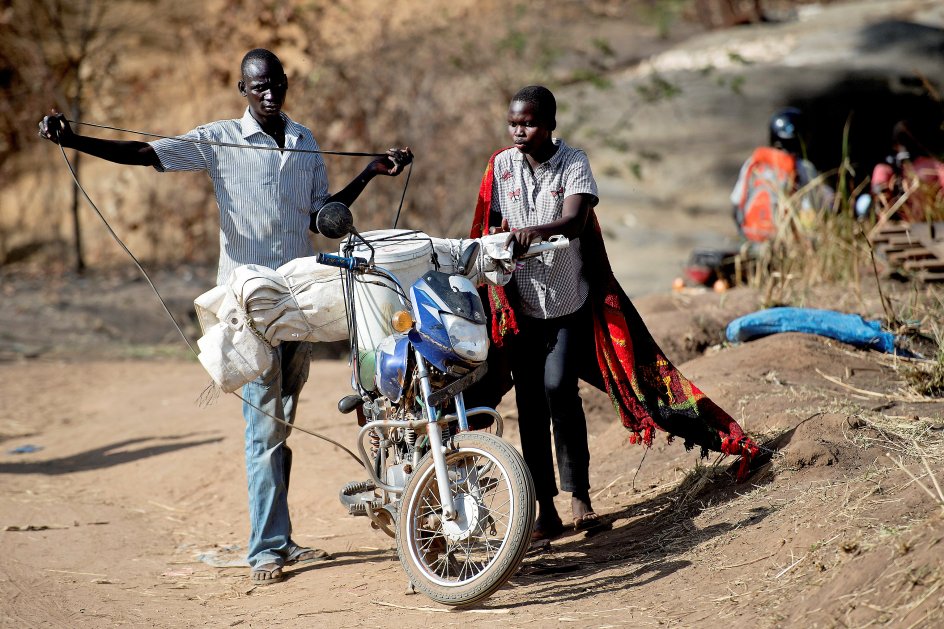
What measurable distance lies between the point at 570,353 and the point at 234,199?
1581mm

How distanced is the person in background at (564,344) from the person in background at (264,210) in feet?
1.77

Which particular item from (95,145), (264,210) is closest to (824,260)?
(264,210)

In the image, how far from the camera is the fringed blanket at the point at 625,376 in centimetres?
443

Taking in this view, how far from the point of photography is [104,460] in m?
6.80

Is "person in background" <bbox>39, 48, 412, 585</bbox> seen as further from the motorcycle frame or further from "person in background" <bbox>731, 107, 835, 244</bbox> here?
"person in background" <bbox>731, 107, 835, 244</bbox>

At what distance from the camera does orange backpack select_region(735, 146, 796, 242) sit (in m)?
8.42

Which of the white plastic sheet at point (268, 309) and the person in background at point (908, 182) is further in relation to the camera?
the person in background at point (908, 182)

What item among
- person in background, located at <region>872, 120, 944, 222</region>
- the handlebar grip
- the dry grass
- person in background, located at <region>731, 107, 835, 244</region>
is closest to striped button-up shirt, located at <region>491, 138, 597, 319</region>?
the handlebar grip

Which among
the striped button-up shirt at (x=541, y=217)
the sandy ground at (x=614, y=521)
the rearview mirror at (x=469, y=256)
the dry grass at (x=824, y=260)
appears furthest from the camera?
the dry grass at (x=824, y=260)

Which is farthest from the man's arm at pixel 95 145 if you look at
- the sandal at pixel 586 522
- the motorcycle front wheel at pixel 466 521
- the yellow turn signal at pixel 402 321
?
the sandal at pixel 586 522

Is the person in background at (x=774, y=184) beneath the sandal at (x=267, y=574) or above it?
above

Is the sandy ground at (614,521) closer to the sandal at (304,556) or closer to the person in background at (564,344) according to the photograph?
the sandal at (304,556)

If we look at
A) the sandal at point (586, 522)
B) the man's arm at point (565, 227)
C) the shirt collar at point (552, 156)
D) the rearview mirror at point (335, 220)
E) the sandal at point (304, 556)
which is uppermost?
the shirt collar at point (552, 156)

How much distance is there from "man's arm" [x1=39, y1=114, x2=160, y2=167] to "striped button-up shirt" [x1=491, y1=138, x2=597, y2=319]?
1.47m
